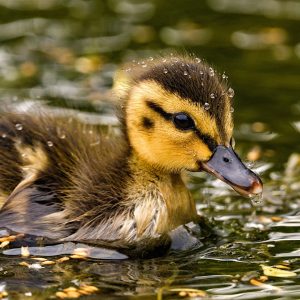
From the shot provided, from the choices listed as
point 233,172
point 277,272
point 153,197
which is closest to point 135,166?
point 153,197

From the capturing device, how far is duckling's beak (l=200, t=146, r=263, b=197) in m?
5.23

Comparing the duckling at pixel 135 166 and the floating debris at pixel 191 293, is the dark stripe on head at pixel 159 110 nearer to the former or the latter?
the duckling at pixel 135 166

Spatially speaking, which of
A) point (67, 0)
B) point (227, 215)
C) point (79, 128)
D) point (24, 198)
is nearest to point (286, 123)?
point (227, 215)

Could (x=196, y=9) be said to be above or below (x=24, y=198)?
above

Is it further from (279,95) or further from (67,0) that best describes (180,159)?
(67,0)

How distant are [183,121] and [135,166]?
1.18 feet

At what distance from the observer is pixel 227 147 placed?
211 inches

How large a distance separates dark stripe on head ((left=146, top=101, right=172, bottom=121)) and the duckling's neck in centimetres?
26

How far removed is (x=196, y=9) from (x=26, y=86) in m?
2.40

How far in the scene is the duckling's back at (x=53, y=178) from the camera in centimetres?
540

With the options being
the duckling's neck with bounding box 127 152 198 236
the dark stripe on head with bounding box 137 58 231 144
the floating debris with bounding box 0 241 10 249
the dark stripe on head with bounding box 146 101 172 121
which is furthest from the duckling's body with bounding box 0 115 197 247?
the dark stripe on head with bounding box 137 58 231 144

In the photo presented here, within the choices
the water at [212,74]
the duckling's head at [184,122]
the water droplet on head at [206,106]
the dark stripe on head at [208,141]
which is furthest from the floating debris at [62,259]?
the water droplet on head at [206,106]

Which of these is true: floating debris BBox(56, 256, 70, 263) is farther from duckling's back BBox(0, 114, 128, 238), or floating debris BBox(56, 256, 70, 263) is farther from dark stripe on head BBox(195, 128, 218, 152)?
dark stripe on head BBox(195, 128, 218, 152)

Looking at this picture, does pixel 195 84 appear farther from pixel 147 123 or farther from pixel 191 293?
pixel 191 293
